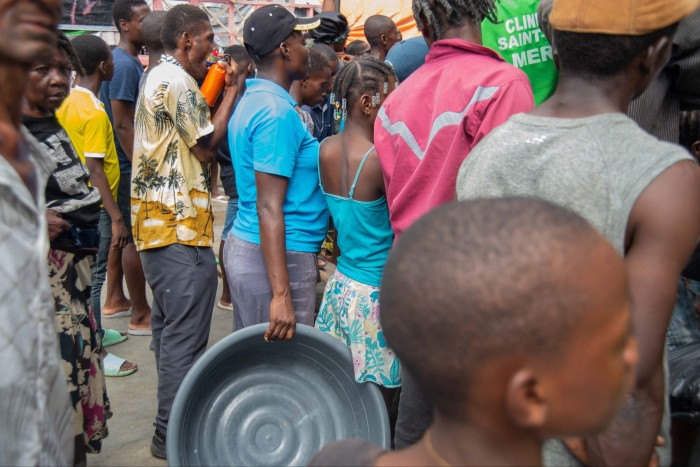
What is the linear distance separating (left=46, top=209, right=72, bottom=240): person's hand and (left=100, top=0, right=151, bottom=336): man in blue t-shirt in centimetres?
209

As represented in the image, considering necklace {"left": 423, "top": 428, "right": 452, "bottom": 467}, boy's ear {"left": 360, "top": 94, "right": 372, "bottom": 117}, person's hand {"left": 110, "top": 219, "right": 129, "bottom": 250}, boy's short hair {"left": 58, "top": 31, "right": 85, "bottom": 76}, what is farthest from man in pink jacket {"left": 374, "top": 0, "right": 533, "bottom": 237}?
person's hand {"left": 110, "top": 219, "right": 129, "bottom": 250}

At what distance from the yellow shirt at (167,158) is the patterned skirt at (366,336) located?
3.51ft

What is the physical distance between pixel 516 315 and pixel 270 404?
2.03 m

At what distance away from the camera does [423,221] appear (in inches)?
47.1

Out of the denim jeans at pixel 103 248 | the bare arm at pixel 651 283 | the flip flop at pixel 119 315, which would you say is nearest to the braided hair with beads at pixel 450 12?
the bare arm at pixel 651 283

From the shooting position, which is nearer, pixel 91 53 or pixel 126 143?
pixel 91 53

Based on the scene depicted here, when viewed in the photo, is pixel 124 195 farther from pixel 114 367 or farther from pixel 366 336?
pixel 366 336

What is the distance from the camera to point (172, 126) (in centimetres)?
360

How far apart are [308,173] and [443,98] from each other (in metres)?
1.04

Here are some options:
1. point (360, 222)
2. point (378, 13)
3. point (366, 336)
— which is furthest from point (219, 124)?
point (378, 13)

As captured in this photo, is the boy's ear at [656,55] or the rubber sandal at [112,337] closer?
the boy's ear at [656,55]

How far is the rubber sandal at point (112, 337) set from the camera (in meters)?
5.04

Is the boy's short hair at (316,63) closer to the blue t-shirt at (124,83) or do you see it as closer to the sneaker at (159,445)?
the blue t-shirt at (124,83)

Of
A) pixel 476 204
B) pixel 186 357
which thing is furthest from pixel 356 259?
pixel 476 204
